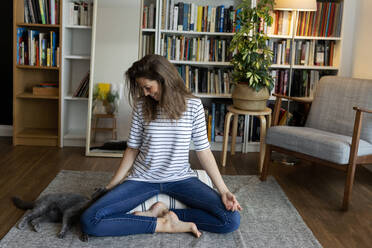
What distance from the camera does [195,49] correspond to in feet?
14.4

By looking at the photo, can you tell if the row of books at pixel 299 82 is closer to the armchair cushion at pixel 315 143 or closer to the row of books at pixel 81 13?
the armchair cushion at pixel 315 143

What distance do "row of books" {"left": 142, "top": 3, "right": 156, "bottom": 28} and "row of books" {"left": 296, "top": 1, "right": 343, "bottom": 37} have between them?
4.57 feet

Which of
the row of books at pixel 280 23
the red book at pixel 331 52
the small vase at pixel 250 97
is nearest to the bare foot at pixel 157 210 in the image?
the small vase at pixel 250 97

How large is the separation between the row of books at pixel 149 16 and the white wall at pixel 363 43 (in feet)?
6.25

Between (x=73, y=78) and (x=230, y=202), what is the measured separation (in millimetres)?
2719

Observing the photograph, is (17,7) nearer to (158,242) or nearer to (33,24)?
(33,24)

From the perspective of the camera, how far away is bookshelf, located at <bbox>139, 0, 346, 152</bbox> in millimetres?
4258

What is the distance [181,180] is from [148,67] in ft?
2.19

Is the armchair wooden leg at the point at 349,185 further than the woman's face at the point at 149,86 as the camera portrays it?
Yes

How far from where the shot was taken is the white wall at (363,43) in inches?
159

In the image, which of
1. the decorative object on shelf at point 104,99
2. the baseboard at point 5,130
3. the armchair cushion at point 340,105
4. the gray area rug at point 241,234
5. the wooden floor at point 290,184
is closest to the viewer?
the gray area rug at point 241,234

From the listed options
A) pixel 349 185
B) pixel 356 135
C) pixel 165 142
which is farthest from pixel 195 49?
pixel 165 142

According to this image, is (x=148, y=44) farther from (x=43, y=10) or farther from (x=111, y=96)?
(x=43, y=10)

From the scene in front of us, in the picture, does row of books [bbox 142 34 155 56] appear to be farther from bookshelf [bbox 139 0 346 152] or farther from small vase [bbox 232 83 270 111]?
small vase [bbox 232 83 270 111]
